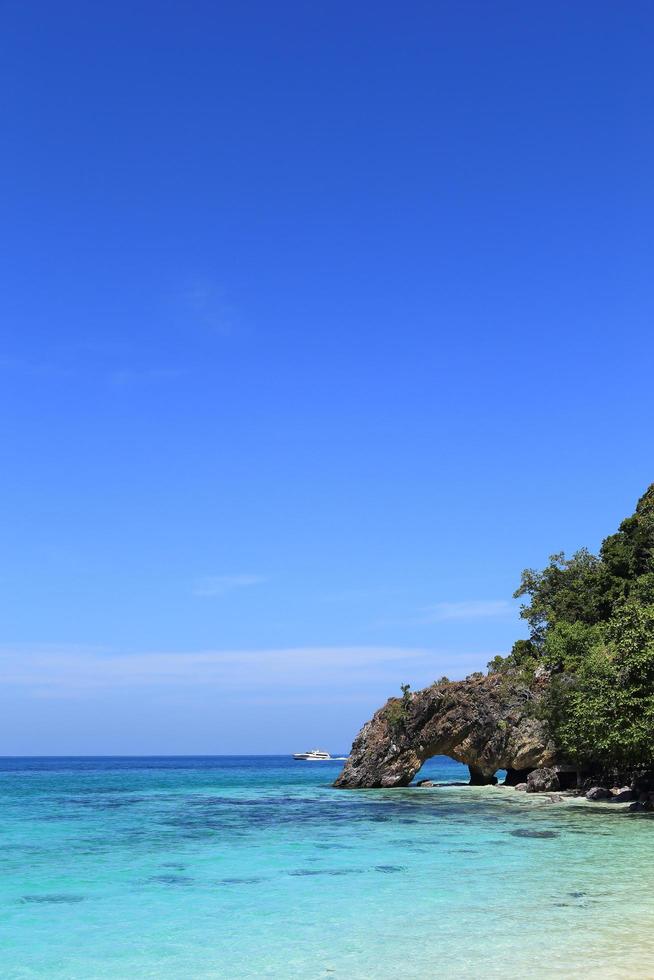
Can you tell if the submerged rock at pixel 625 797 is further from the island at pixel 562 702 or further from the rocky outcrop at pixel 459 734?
the rocky outcrop at pixel 459 734

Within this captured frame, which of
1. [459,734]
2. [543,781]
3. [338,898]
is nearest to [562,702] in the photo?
[543,781]

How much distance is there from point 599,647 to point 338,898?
24105 mm

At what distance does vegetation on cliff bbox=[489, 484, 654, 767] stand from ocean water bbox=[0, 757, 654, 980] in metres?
3.61

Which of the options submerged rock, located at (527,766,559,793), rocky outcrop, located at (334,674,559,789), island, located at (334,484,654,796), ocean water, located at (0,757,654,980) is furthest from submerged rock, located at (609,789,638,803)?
rocky outcrop, located at (334,674,559,789)

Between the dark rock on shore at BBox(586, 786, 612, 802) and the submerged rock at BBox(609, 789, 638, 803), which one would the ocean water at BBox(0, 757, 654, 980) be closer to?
the submerged rock at BBox(609, 789, 638, 803)

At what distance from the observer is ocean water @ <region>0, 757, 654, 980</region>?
1259 centimetres

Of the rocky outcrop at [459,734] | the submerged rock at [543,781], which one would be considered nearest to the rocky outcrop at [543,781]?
the submerged rock at [543,781]

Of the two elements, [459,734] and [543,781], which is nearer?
[543,781]

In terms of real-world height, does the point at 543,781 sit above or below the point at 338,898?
below

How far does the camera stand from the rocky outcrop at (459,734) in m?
47.0

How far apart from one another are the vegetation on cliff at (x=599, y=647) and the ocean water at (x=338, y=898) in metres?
3.61

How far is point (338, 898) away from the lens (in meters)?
17.4

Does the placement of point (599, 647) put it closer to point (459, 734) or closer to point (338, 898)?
point (459, 734)

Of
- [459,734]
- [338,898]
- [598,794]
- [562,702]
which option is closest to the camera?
[338,898]
